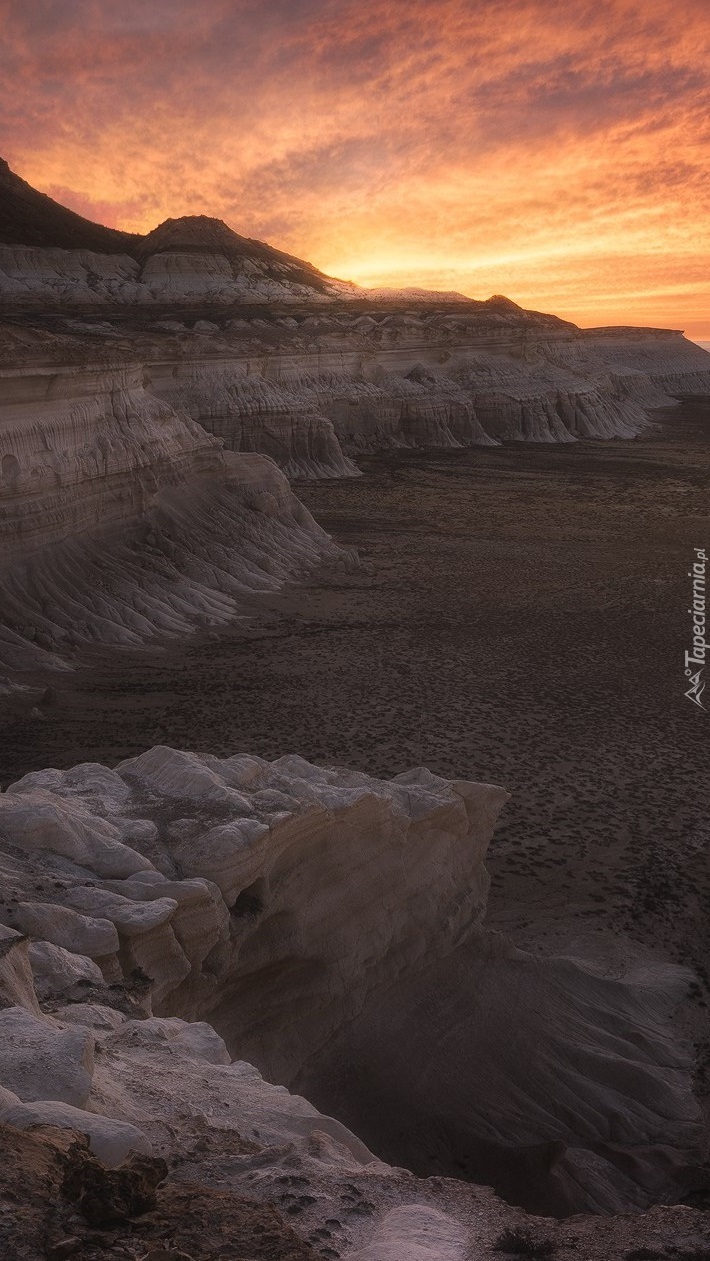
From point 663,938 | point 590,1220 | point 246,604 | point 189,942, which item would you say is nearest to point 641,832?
point 663,938

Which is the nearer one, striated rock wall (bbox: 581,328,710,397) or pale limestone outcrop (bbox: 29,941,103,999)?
pale limestone outcrop (bbox: 29,941,103,999)

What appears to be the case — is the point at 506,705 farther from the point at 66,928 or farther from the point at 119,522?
the point at 66,928

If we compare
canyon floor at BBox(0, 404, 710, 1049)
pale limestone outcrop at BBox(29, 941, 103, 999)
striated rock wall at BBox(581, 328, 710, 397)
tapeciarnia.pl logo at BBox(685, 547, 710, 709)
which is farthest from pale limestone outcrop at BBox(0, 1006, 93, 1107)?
striated rock wall at BBox(581, 328, 710, 397)

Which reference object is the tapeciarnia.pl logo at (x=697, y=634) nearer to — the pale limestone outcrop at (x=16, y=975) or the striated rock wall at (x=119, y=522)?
the striated rock wall at (x=119, y=522)

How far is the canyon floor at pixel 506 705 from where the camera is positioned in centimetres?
1089

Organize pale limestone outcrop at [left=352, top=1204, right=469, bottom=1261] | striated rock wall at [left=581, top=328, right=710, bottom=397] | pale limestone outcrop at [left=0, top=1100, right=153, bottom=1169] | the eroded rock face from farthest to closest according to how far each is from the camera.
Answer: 1. striated rock wall at [left=581, top=328, right=710, bottom=397]
2. the eroded rock face
3. pale limestone outcrop at [left=0, top=1100, right=153, bottom=1169]
4. pale limestone outcrop at [left=352, top=1204, right=469, bottom=1261]

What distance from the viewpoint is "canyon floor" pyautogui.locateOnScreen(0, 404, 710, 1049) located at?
10891mm

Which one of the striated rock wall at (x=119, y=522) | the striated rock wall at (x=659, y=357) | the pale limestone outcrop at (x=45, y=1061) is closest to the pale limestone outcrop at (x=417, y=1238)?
the pale limestone outcrop at (x=45, y=1061)

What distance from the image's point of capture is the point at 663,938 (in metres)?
9.90

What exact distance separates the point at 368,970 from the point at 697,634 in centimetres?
1505

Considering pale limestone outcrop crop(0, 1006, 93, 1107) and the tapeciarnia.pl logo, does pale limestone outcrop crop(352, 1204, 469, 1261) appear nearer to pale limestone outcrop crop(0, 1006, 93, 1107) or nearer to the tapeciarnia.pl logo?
pale limestone outcrop crop(0, 1006, 93, 1107)

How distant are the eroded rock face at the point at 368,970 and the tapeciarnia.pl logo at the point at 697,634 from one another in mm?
9382

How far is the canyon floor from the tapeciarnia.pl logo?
0.22 metres

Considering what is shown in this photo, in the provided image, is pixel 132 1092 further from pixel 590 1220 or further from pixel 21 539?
pixel 21 539
